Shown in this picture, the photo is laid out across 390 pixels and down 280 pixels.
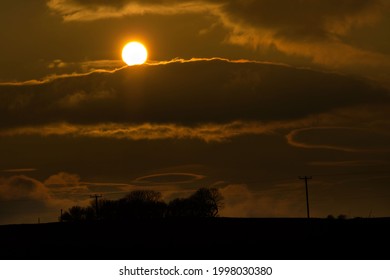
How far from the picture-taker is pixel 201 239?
1864 inches

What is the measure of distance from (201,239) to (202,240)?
0.44m

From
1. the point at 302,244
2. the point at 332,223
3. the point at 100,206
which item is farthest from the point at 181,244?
the point at 100,206

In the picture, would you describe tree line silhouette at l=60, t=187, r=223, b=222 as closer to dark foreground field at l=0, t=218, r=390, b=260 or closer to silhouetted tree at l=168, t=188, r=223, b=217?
silhouetted tree at l=168, t=188, r=223, b=217

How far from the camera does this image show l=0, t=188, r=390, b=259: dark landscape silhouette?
137 ft

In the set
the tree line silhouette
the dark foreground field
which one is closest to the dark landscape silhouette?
the dark foreground field

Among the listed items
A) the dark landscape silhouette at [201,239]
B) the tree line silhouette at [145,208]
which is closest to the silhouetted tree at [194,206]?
the tree line silhouette at [145,208]

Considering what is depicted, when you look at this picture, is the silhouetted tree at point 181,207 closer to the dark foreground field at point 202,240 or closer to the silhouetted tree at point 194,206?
the silhouetted tree at point 194,206

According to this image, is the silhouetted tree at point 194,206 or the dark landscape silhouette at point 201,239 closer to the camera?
the dark landscape silhouette at point 201,239

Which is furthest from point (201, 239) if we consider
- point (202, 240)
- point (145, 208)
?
point (145, 208)

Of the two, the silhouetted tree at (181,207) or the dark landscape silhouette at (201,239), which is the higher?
the silhouetted tree at (181,207)

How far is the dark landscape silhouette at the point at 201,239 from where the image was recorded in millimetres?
41719

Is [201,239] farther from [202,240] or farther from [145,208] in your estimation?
[145,208]

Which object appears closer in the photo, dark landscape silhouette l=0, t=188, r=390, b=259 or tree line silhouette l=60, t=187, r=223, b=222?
dark landscape silhouette l=0, t=188, r=390, b=259

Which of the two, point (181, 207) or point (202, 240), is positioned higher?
point (181, 207)
